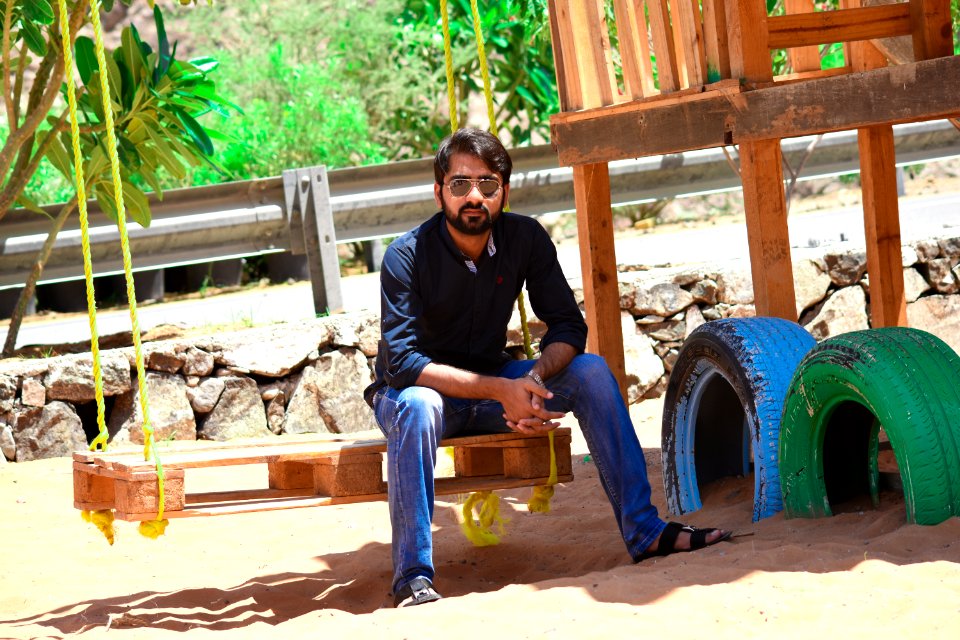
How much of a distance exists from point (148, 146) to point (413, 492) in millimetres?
3686

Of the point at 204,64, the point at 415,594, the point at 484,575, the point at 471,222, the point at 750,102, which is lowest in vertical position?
the point at 484,575

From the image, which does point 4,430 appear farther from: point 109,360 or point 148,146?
point 148,146

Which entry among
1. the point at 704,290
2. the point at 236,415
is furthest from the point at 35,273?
the point at 704,290

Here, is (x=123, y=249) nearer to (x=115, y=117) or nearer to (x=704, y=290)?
(x=115, y=117)

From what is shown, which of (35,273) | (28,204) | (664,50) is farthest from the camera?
(28,204)

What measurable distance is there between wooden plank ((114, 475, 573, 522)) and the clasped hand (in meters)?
0.21

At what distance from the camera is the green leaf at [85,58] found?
20.3 ft

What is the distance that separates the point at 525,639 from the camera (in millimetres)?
2965

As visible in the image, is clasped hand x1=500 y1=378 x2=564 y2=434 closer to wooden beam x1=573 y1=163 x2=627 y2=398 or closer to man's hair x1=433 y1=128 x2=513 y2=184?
man's hair x1=433 y1=128 x2=513 y2=184

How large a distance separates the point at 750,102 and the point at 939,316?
383cm

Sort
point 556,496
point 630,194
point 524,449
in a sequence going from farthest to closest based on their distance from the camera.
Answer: point 630,194, point 556,496, point 524,449

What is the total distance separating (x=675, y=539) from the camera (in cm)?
372

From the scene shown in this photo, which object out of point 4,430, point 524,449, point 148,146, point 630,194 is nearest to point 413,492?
point 524,449

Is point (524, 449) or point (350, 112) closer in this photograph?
point (524, 449)
